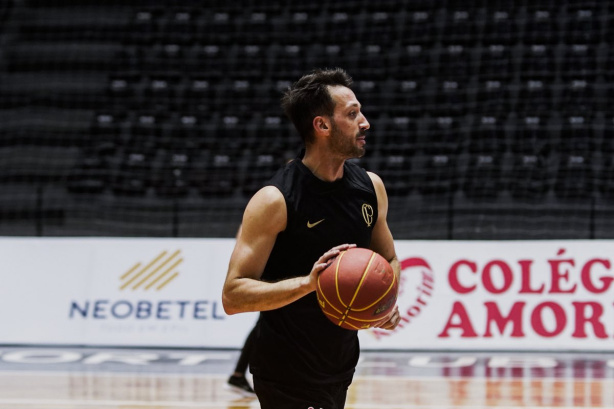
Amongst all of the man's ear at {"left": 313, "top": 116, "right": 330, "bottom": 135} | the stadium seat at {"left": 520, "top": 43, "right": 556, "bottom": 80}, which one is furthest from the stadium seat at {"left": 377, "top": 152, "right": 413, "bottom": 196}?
the man's ear at {"left": 313, "top": 116, "right": 330, "bottom": 135}

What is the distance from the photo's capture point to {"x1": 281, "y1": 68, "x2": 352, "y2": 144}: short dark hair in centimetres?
315

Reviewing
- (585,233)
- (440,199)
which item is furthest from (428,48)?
(585,233)

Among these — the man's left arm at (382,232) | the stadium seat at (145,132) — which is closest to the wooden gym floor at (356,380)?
the man's left arm at (382,232)

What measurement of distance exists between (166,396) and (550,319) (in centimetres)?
418

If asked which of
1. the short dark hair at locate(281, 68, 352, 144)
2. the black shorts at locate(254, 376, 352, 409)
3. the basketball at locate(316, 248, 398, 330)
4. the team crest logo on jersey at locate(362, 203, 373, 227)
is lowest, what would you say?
the black shorts at locate(254, 376, 352, 409)

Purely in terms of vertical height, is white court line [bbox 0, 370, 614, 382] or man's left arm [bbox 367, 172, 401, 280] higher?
man's left arm [bbox 367, 172, 401, 280]

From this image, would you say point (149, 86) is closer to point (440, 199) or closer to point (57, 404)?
point (440, 199)

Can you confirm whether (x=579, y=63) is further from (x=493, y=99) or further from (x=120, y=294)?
(x=120, y=294)

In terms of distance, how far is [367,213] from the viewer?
3258mm

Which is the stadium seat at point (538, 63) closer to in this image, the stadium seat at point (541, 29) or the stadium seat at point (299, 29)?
the stadium seat at point (541, 29)

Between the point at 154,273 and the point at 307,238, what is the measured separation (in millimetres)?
6754

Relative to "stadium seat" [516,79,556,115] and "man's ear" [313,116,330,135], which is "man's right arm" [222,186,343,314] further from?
"stadium seat" [516,79,556,115]

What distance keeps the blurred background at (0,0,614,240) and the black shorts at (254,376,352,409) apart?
7990mm

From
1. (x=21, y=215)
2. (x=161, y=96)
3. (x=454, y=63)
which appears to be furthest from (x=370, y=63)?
(x=21, y=215)
